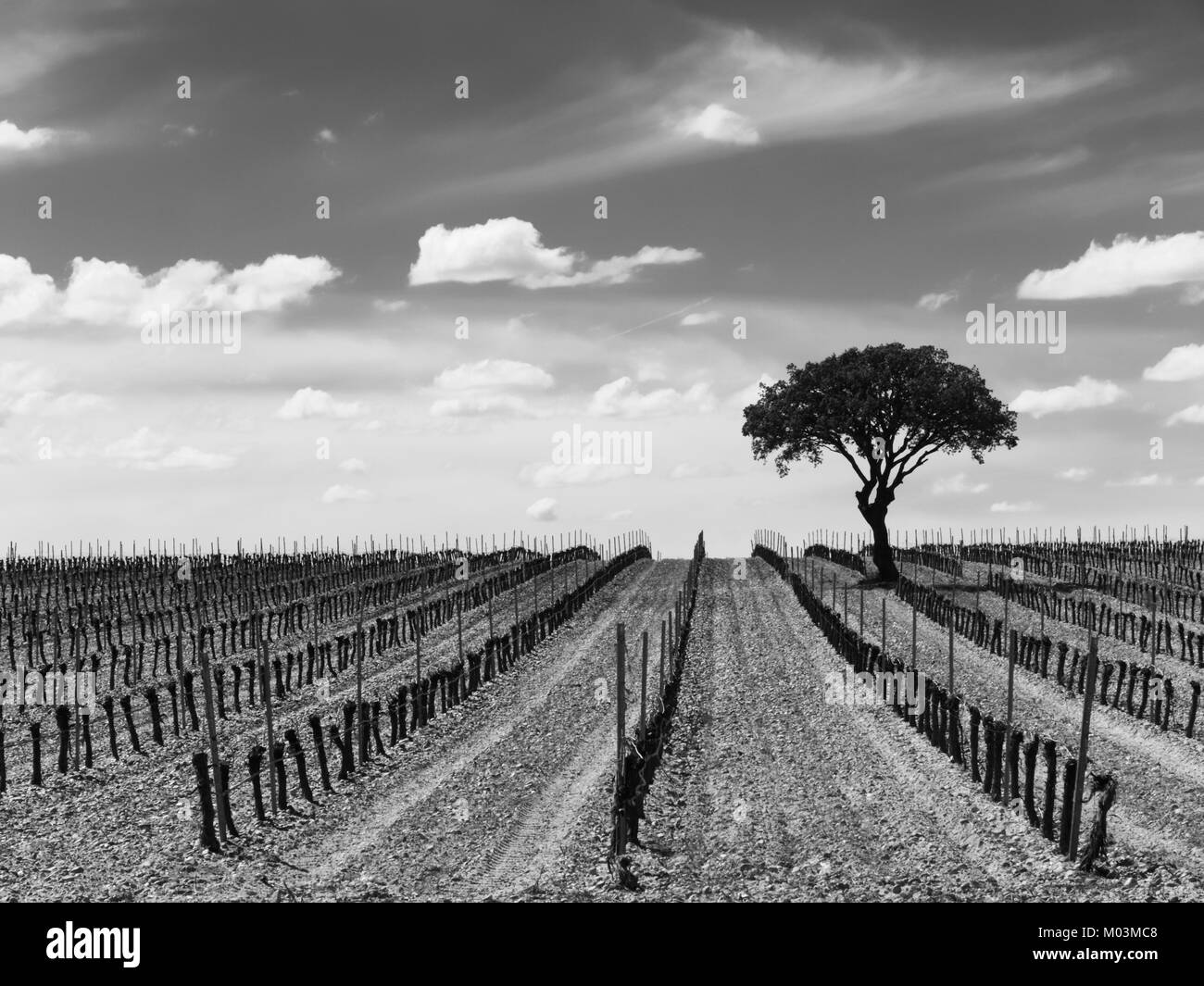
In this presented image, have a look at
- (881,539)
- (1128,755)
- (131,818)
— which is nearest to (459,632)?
(131,818)

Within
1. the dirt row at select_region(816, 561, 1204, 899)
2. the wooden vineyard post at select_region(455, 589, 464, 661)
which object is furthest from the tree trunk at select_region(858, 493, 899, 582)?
the wooden vineyard post at select_region(455, 589, 464, 661)

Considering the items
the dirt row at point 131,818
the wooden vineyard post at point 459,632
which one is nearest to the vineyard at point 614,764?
the dirt row at point 131,818

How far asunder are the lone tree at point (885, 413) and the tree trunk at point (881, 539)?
0.05m

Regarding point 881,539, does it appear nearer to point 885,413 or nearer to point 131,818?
point 885,413

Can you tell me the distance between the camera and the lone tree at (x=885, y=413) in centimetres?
5969

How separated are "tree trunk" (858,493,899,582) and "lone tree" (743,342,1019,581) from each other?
0.05 m

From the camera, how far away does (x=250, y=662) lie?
31078 millimetres

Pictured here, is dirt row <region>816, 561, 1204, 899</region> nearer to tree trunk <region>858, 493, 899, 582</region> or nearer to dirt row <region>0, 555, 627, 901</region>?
dirt row <region>0, 555, 627, 901</region>

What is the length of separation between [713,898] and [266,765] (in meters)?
12.1

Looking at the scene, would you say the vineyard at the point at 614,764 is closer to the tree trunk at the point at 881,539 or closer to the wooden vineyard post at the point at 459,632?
the wooden vineyard post at the point at 459,632

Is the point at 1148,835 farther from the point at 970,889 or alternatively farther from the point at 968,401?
the point at 968,401

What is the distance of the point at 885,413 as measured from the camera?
60.6 metres
